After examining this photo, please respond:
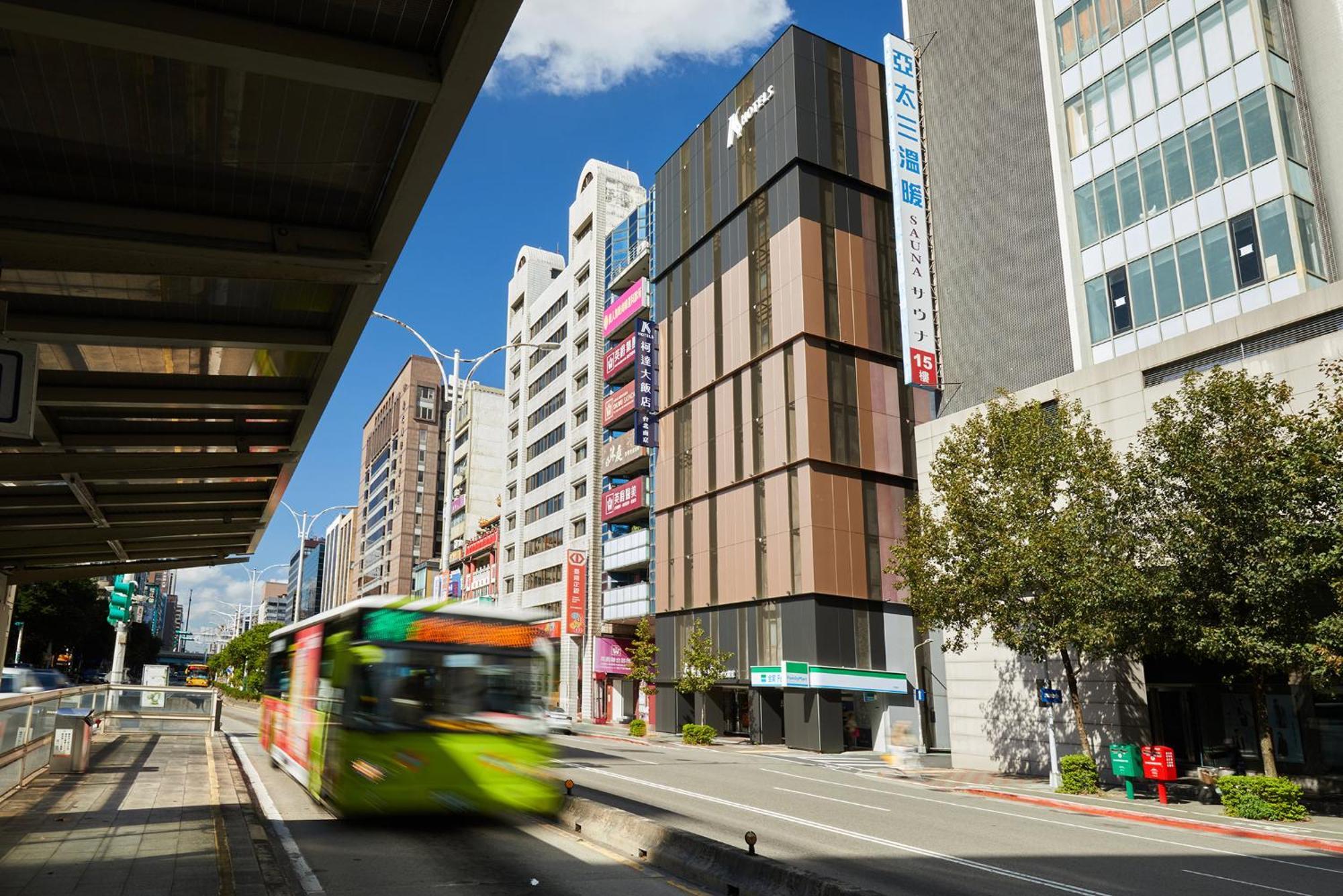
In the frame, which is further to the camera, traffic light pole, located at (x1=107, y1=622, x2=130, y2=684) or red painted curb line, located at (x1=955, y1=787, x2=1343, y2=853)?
traffic light pole, located at (x1=107, y1=622, x2=130, y2=684)

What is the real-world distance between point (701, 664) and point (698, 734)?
378 cm

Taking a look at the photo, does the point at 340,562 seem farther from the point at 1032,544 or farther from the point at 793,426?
the point at 1032,544

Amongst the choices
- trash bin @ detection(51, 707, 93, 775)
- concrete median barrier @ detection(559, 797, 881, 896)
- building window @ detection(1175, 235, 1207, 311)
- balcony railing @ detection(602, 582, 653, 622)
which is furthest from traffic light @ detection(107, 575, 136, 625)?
balcony railing @ detection(602, 582, 653, 622)

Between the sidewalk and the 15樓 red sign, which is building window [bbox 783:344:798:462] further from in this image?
the sidewalk

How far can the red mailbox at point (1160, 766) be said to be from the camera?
20.9m

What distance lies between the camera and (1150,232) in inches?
1113

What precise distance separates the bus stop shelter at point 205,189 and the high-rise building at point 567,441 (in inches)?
2093

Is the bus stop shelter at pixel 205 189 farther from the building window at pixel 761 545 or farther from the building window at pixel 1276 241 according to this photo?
the building window at pixel 761 545

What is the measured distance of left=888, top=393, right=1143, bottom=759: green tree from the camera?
2238 centimetres

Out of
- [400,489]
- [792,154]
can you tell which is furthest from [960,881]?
[400,489]

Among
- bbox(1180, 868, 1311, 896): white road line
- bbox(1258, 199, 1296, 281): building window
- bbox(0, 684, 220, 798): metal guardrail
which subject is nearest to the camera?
bbox(1180, 868, 1311, 896): white road line

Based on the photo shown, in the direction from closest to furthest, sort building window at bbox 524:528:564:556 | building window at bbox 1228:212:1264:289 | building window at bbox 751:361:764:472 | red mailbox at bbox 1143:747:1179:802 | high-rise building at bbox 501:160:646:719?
red mailbox at bbox 1143:747:1179:802, building window at bbox 1228:212:1264:289, building window at bbox 751:361:764:472, high-rise building at bbox 501:160:646:719, building window at bbox 524:528:564:556

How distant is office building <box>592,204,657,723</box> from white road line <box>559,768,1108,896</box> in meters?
34.9

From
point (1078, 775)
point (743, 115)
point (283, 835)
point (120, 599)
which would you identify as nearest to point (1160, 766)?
point (1078, 775)
